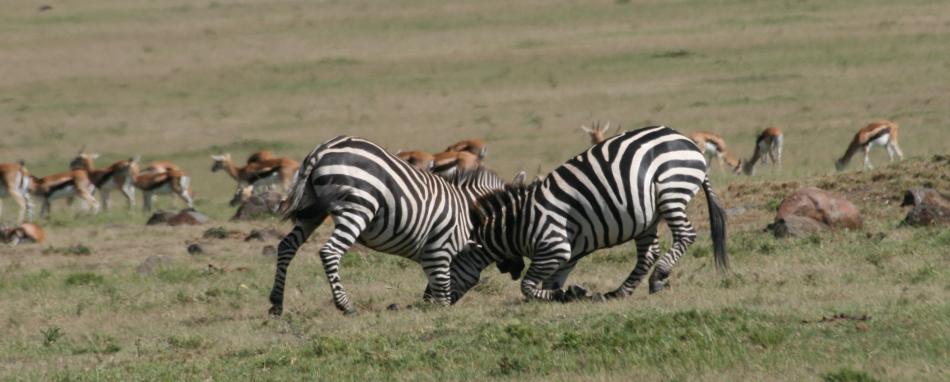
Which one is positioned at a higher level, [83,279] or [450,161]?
[83,279]

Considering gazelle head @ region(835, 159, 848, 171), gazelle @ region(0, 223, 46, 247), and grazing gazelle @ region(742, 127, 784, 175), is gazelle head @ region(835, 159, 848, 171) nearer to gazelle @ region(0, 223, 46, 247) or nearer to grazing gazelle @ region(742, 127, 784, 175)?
grazing gazelle @ region(742, 127, 784, 175)

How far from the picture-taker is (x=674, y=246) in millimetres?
12516

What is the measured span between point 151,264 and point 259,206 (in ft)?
18.7

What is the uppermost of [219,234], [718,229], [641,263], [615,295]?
[718,229]

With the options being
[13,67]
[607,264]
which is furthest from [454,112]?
[607,264]

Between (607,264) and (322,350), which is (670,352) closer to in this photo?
(322,350)

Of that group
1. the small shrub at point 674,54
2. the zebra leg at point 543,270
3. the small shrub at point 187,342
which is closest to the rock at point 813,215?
the zebra leg at point 543,270

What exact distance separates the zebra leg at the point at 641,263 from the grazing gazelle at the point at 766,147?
17.2 m

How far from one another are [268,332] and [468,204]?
227cm

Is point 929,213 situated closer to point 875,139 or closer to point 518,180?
point 518,180

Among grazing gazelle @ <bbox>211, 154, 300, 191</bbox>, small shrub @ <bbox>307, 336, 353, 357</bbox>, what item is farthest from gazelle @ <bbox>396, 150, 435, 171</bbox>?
small shrub @ <bbox>307, 336, 353, 357</bbox>

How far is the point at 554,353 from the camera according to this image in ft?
30.8

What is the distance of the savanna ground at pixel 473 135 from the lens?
9.59 m

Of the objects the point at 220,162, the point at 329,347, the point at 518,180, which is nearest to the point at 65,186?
the point at 220,162
